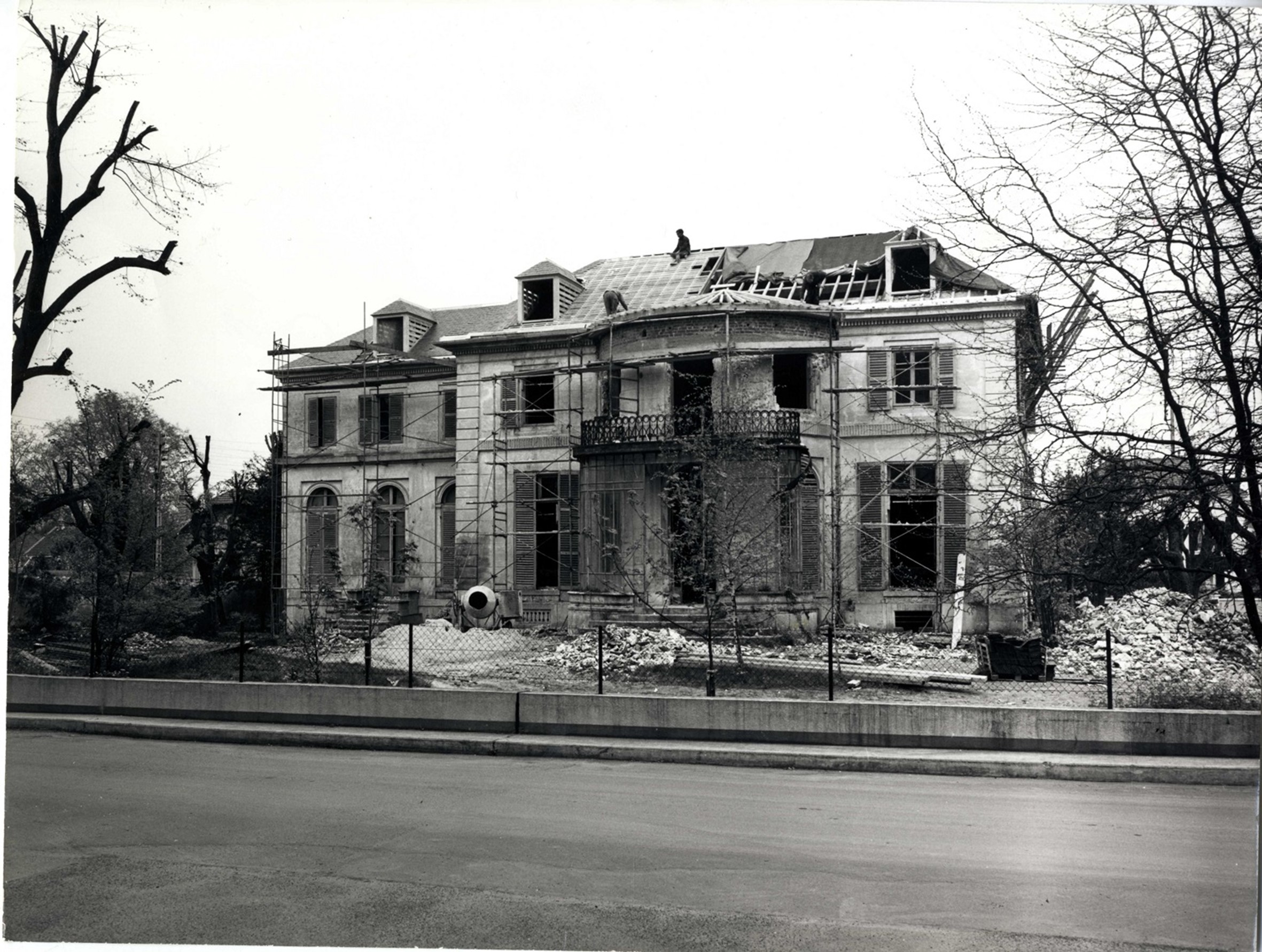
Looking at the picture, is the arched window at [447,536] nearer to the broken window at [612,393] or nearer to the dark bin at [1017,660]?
the broken window at [612,393]

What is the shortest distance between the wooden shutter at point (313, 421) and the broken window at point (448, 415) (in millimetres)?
3172

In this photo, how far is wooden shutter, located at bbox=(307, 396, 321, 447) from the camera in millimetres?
26203

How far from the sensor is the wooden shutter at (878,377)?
925 inches

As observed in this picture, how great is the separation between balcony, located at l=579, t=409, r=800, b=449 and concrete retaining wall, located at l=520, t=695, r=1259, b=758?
30.0ft

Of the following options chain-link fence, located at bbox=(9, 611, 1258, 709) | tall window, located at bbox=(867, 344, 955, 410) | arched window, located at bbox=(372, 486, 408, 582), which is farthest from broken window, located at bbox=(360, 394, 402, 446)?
tall window, located at bbox=(867, 344, 955, 410)

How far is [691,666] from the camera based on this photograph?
1769 cm

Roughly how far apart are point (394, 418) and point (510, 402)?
125 inches

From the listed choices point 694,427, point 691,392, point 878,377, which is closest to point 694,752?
point 694,427

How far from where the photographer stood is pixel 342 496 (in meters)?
24.7

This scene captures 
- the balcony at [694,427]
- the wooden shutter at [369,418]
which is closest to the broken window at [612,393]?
the balcony at [694,427]

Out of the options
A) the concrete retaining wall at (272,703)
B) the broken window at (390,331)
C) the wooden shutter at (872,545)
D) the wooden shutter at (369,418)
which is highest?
the broken window at (390,331)

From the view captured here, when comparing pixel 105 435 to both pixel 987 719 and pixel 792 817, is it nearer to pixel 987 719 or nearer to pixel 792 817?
pixel 792 817

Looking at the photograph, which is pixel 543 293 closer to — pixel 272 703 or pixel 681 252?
pixel 681 252

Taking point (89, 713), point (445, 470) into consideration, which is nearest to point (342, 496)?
point (445, 470)
